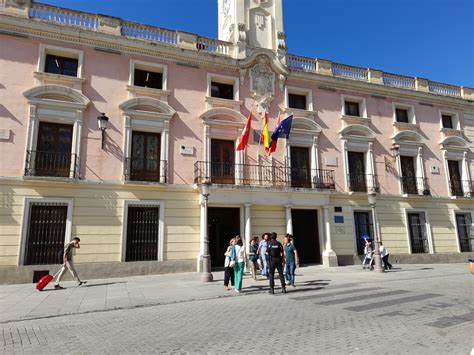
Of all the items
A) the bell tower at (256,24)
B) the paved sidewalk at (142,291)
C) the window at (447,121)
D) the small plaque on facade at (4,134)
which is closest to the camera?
the paved sidewalk at (142,291)

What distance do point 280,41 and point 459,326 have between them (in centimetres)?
1600

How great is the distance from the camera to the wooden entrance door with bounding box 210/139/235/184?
1554 cm

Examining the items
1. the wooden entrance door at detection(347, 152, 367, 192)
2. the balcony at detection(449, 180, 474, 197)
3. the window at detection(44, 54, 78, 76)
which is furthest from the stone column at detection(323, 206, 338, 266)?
the window at detection(44, 54, 78, 76)

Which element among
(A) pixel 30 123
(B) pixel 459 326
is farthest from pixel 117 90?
(B) pixel 459 326

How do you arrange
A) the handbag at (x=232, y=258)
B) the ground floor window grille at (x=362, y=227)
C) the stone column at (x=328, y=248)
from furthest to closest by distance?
the ground floor window grille at (x=362, y=227), the stone column at (x=328, y=248), the handbag at (x=232, y=258)

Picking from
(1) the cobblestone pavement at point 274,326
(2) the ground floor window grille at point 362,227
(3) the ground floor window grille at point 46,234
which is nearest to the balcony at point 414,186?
(2) the ground floor window grille at point 362,227

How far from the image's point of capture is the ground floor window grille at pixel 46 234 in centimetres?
1254

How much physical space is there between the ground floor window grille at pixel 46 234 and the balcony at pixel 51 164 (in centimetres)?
123

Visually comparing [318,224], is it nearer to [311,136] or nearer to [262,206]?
[262,206]

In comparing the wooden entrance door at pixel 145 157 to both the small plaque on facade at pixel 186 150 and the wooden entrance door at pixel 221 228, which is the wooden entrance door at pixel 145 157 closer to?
the small plaque on facade at pixel 186 150

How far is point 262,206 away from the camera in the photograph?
1584cm

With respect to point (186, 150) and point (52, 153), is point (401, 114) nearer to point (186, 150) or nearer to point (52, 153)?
point (186, 150)

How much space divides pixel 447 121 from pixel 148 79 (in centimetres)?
1867

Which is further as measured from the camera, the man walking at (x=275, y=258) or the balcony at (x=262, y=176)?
the balcony at (x=262, y=176)
